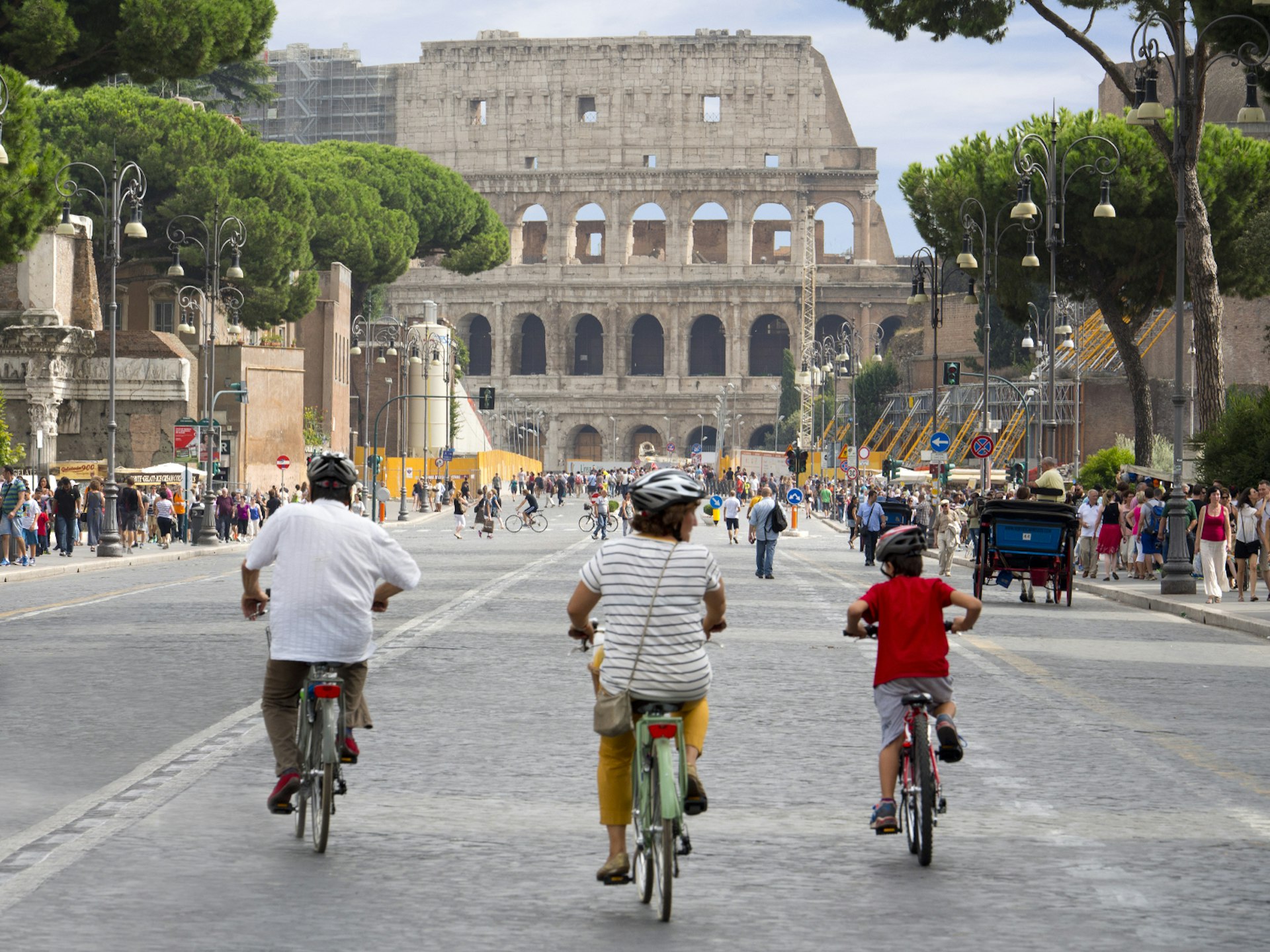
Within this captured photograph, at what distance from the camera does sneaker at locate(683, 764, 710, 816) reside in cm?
629

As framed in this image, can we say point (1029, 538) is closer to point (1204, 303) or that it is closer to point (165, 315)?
point (1204, 303)

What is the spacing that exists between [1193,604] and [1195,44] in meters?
11.9

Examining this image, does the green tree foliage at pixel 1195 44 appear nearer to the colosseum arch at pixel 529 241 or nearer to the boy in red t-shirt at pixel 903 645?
the boy in red t-shirt at pixel 903 645

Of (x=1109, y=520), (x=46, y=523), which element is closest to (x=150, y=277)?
(x=46, y=523)

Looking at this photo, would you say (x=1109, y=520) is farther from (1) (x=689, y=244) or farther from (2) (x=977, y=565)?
(1) (x=689, y=244)

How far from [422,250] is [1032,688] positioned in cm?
8812

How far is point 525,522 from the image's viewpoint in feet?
186

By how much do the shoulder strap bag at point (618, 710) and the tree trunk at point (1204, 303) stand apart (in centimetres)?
2706

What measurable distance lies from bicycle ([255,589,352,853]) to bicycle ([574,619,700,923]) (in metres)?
1.26

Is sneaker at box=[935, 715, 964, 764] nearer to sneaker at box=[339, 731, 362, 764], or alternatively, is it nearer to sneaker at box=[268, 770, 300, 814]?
sneaker at box=[339, 731, 362, 764]

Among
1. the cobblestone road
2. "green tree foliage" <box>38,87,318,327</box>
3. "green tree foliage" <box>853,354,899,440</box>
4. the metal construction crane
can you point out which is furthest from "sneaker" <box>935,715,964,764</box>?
the metal construction crane

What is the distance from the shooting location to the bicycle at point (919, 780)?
714cm

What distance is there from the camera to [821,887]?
6820mm

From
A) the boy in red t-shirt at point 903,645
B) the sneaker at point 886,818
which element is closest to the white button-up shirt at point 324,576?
the boy in red t-shirt at point 903,645
